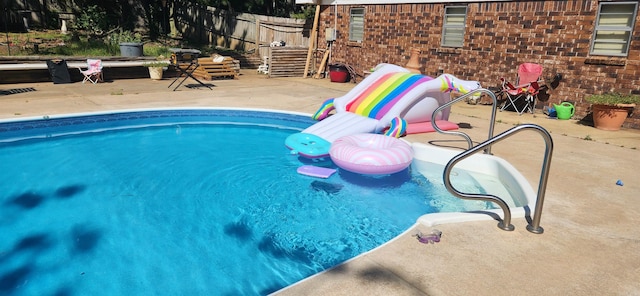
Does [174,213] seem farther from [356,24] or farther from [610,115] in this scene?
[356,24]

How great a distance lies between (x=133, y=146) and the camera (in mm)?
7652

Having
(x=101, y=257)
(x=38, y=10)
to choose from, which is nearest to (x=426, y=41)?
(x=101, y=257)

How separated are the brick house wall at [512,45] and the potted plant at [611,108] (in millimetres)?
501

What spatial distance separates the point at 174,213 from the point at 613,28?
29.9ft

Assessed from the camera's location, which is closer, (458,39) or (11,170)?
(11,170)

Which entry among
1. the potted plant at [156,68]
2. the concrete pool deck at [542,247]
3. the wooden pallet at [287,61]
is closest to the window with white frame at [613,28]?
the concrete pool deck at [542,247]

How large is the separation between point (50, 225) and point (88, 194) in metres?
0.86

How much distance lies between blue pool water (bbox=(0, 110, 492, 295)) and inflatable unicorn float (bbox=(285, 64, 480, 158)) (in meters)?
0.49

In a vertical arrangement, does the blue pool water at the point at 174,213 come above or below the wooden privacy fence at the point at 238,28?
below

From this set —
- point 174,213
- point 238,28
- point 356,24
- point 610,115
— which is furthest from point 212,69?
point 610,115

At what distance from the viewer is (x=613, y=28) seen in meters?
8.88

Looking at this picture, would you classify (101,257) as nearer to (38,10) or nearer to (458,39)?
(458,39)

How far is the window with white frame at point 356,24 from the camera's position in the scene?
14391 mm

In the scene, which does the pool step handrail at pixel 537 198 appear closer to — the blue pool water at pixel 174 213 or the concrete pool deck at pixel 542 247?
the concrete pool deck at pixel 542 247
